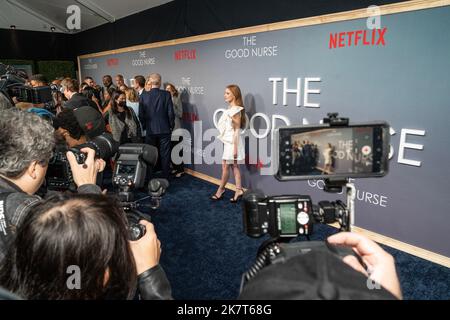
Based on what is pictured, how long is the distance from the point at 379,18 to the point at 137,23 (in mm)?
4818

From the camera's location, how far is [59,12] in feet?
25.3

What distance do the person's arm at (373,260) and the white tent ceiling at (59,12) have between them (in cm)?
538

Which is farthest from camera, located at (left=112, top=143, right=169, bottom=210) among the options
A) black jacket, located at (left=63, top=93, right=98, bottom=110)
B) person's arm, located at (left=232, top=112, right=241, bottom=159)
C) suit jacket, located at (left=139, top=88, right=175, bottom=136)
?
suit jacket, located at (left=139, top=88, right=175, bottom=136)

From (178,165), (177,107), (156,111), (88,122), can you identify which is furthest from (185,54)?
(88,122)

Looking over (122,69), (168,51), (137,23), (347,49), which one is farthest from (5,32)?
(347,49)

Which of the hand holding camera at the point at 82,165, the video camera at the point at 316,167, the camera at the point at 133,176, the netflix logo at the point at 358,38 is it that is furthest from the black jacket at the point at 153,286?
the netflix logo at the point at 358,38

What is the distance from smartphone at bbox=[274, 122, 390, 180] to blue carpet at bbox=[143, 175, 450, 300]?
5.21 ft

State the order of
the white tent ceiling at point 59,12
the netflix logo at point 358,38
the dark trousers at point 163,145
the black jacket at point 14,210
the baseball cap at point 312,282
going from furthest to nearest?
the white tent ceiling at point 59,12 < the dark trousers at point 163,145 < the netflix logo at point 358,38 < the black jacket at point 14,210 < the baseball cap at point 312,282

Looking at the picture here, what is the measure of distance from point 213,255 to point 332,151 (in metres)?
2.06

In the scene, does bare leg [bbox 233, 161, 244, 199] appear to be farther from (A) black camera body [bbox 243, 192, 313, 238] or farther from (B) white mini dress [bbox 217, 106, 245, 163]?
(A) black camera body [bbox 243, 192, 313, 238]

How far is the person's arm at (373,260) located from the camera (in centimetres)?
69

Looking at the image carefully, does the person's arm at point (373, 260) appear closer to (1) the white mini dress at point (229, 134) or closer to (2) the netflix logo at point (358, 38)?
(2) the netflix logo at point (358, 38)

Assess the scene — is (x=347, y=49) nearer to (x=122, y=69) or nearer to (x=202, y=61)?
(x=202, y=61)
